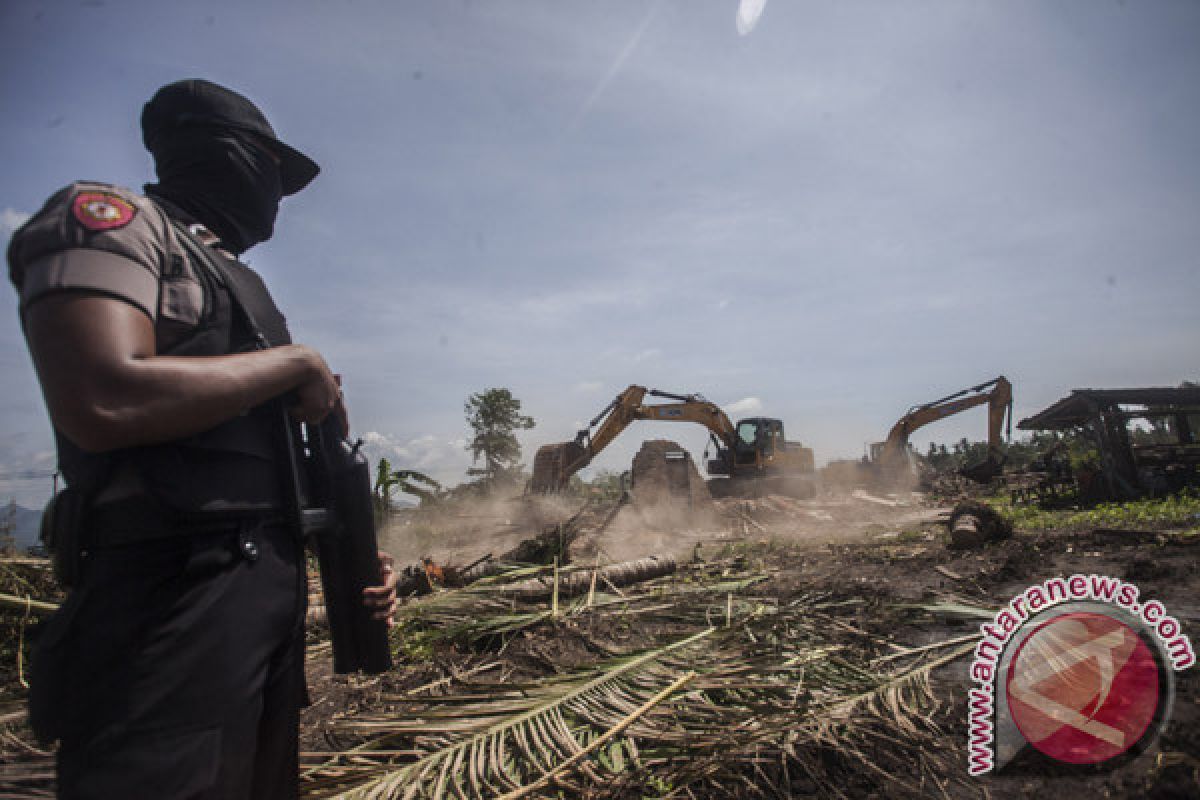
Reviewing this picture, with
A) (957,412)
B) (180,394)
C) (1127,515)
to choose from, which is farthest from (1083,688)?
(957,412)

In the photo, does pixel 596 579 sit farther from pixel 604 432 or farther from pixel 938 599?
pixel 604 432

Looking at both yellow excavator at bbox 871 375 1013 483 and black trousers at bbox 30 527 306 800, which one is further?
yellow excavator at bbox 871 375 1013 483

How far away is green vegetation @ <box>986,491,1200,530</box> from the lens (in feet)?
24.9

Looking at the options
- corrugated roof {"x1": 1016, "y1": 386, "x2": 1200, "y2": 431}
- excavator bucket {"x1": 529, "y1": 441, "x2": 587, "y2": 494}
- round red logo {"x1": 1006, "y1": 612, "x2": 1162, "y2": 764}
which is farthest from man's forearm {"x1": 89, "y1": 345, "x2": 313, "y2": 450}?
corrugated roof {"x1": 1016, "y1": 386, "x2": 1200, "y2": 431}

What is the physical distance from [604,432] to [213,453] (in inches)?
527

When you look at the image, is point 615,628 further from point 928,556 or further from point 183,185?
point 928,556

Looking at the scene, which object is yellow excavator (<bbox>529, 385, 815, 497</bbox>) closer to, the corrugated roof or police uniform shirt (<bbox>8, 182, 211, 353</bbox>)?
the corrugated roof

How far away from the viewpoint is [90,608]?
940 mm

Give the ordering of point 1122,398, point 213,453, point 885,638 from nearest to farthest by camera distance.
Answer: point 213,453 < point 885,638 < point 1122,398

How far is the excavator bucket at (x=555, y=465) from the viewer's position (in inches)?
539

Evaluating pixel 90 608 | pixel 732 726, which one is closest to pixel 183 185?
pixel 90 608

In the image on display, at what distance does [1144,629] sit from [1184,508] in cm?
909

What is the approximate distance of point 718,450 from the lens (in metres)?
16.9

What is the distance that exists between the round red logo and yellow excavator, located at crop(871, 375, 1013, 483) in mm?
16092
